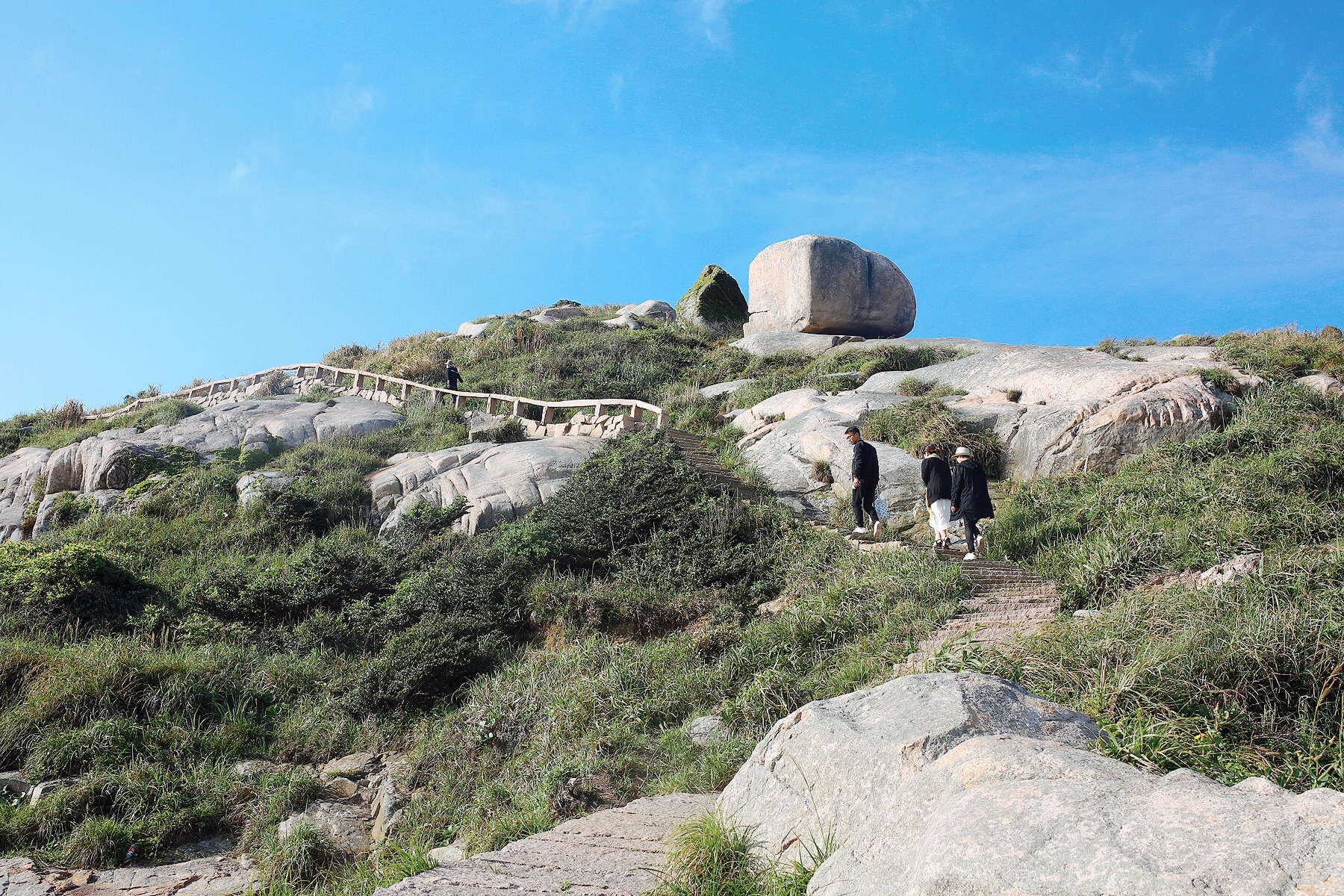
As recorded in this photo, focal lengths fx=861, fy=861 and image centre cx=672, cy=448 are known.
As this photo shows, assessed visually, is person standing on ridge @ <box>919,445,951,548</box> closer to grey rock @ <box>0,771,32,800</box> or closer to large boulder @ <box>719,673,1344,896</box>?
large boulder @ <box>719,673,1344,896</box>

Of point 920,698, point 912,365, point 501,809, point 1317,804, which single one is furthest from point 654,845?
point 912,365

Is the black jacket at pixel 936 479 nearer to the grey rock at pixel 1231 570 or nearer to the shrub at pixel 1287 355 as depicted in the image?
the grey rock at pixel 1231 570

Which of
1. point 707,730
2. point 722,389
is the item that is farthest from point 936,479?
point 722,389

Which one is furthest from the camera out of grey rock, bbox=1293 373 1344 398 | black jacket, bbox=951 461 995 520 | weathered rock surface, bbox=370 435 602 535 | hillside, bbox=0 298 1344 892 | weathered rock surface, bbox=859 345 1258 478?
weathered rock surface, bbox=370 435 602 535

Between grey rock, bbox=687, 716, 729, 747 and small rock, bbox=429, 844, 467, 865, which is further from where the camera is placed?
grey rock, bbox=687, 716, 729, 747

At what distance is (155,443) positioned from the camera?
2078 cm

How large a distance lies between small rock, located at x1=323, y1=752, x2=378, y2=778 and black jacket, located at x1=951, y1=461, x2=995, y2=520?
772 cm

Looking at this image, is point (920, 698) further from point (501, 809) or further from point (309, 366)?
point (309, 366)

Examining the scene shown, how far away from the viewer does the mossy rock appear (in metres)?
33.8

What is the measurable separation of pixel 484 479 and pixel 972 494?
910cm

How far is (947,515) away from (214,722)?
9.33m

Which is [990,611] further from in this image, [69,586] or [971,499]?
[69,586]

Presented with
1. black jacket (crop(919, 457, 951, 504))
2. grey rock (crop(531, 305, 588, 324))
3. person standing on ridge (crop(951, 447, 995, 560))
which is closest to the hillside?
person standing on ridge (crop(951, 447, 995, 560))

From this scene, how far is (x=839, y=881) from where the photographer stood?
3.22m
